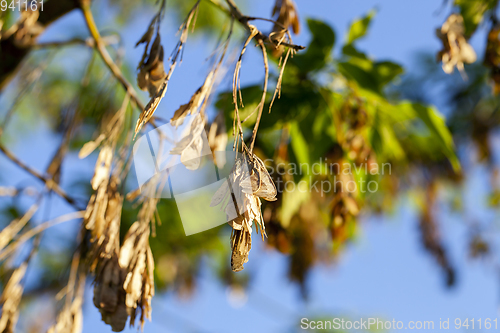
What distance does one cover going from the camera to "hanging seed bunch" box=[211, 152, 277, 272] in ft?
1.20

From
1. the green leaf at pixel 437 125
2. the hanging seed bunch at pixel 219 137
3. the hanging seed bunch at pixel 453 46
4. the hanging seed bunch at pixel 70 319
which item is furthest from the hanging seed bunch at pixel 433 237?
the hanging seed bunch at pixel 70 319

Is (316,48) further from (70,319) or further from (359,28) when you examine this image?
(70,319)

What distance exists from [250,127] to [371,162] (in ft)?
1.02

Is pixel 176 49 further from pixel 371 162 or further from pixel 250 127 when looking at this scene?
pixel 371 162

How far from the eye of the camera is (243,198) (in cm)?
37

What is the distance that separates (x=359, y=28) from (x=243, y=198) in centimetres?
68

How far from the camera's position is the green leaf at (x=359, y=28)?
86 cm

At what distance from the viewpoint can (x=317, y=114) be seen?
0.88 m

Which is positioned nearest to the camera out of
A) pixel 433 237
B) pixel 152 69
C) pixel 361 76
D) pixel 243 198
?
pixel 243 198

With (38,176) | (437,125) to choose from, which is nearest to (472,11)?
(437,125)

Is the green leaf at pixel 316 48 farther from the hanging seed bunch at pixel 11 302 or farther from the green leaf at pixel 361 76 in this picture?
the hanging seed bunch at pixel 11 302

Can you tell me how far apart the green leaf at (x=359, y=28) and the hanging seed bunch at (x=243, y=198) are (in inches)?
24.2

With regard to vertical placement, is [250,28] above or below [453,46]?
above

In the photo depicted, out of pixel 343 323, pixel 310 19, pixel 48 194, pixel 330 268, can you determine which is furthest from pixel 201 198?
pixel 330 268
